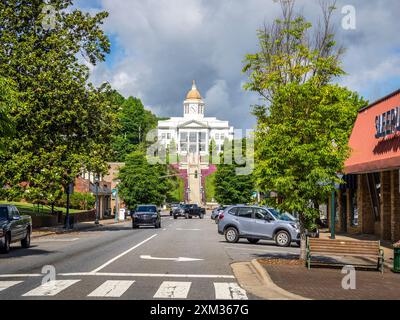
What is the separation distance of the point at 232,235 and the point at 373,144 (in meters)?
8.08

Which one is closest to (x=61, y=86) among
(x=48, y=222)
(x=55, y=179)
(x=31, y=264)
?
(x=55, y=179)

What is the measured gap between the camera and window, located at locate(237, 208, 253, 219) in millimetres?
27666

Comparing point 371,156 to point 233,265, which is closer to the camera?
point 233,265

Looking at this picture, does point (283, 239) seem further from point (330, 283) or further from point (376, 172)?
point (330, 283)

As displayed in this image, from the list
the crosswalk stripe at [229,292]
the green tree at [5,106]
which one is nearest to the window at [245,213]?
the green tree at [5,106]

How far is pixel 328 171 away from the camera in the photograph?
17.5m

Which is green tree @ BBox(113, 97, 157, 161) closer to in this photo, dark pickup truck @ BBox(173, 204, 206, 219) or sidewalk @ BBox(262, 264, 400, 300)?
dark pickup truck @ BBox(173, 204, 206, 219)

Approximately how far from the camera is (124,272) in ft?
52.0

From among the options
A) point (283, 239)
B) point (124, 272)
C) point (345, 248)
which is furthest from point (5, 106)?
point (283, 239)

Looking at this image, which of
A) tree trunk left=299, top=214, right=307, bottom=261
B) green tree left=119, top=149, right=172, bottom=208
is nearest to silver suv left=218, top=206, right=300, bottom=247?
tree trunk left=299, top=214, right=307, bottom=261

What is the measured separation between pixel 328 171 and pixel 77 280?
25.5ft

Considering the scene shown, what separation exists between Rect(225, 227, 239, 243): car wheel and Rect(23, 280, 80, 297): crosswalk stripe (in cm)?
1495

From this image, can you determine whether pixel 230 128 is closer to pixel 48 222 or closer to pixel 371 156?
pixel 48 222
